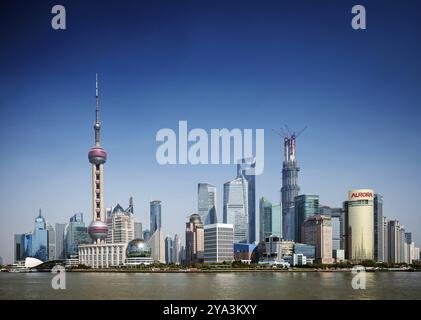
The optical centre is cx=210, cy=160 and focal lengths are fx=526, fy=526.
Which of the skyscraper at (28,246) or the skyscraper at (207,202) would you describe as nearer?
the skyscraper at (28,246)

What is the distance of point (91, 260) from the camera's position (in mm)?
44812

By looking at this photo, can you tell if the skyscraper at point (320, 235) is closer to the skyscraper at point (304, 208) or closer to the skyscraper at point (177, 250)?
the skyscraper at point (304, 208)

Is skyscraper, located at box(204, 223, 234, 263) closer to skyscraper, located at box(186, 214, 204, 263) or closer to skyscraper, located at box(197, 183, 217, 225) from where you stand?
skyscraper, located at box(186, 214, 204, 263)

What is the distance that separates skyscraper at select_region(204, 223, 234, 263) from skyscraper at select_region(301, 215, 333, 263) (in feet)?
23.0

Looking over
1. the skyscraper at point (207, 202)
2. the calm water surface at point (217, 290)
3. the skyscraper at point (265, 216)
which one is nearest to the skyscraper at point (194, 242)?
the skyscraper at point (207, 202)

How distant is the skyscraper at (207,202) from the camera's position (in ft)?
181

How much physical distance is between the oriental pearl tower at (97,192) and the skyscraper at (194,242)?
7.43 metres

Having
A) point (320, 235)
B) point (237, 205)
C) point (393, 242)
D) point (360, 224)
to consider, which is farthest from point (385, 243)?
point (237, 205)

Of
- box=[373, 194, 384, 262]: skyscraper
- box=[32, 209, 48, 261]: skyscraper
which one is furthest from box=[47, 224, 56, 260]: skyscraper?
box=[373, 194, 384, 262]: skyscraper

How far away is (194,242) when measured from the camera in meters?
46.0

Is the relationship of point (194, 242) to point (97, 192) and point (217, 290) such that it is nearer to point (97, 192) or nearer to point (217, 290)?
point (97, 192)
